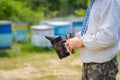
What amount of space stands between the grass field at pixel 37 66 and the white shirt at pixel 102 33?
3.86 meters

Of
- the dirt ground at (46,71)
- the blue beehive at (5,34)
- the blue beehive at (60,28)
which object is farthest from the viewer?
the blue beehive at (60,28)

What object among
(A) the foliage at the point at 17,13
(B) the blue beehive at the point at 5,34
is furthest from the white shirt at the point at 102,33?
(A) the foliage at the point at 17,13

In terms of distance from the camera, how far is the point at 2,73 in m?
7.09

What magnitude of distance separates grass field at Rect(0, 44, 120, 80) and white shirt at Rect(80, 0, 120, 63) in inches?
152

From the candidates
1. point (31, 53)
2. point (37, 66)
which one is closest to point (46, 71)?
point (37, 66)

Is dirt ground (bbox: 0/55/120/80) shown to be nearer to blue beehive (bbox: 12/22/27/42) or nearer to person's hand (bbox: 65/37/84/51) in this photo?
blue beehive (bbox: 12/22/27/42)

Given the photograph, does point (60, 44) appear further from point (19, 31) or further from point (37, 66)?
point (19, 31)

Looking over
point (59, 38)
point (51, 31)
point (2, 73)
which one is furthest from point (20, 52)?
point (59, 38)

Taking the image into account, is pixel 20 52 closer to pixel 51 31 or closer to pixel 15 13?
pixel 51 31

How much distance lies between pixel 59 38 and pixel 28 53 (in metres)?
6.88

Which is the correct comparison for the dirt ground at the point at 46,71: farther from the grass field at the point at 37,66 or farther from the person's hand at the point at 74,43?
the person's hand at the point at 74,43

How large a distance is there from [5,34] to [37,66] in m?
1.32

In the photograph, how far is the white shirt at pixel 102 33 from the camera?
2.44 metres

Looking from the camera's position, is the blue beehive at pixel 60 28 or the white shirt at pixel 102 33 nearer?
the white shirt at pixel 102 33
